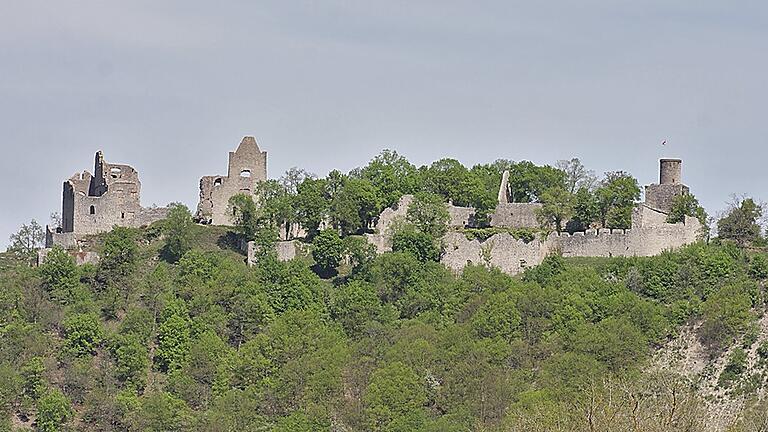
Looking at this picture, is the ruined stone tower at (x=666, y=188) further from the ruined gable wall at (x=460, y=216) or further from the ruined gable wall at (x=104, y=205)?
the ruined gable wall at (x=104, y=205)

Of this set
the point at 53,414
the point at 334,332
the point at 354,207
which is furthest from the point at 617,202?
the point at 53,414

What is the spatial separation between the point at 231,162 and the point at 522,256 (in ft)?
50.0

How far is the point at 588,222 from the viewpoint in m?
89.3

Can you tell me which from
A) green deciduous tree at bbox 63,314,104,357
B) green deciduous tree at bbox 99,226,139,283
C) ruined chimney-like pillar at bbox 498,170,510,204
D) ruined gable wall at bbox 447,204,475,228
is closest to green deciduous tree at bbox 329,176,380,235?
ruined gable wall at bbox 447,204,475,228

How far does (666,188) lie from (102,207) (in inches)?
971

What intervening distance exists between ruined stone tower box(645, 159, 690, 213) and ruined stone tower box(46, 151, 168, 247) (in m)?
21.5

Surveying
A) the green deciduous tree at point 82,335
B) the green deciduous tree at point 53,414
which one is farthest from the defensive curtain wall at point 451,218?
the green deciduous tree at point 53,414

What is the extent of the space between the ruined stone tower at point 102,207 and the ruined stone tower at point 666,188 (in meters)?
21.5

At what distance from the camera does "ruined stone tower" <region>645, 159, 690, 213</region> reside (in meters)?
88.6

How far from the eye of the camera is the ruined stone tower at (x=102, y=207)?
298 ft

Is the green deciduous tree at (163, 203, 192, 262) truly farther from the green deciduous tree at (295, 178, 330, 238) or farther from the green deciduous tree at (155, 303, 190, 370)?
the green deciduous tree at (155, 303, 190, 370)

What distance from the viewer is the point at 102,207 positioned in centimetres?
9106

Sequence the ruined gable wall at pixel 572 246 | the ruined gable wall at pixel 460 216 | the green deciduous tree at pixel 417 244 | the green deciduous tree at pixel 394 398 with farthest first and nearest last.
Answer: the ruined gable wall at pixel 460 216, the green deciduous tree at pixel 417 244, the ruined gable wall at pixel 572 246, the green deciduous tree at pixel 394 398

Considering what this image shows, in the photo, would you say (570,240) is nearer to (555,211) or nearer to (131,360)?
(555,211)
